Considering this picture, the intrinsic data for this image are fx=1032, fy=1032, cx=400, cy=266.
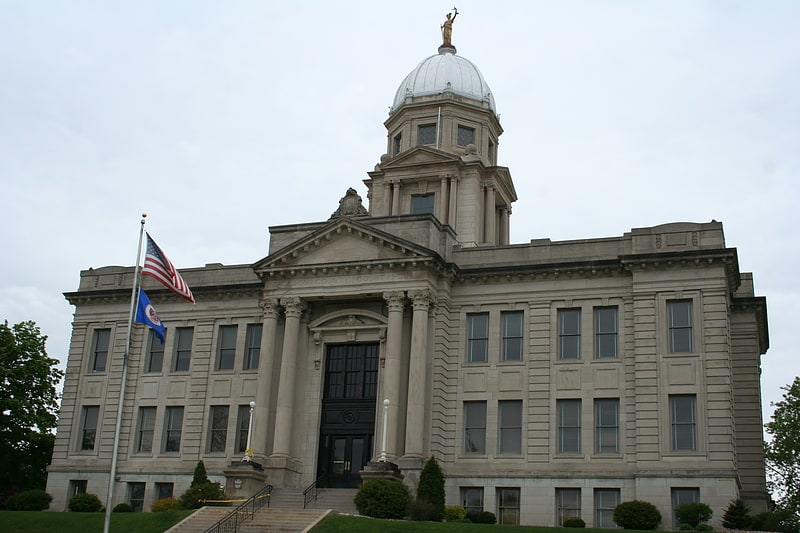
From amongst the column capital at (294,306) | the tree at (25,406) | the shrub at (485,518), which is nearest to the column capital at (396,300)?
the column capital at (294,306)

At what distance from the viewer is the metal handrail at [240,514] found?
3662 cm

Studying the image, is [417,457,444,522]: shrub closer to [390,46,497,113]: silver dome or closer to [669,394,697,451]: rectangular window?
[669,394,697,451]: rectangular window

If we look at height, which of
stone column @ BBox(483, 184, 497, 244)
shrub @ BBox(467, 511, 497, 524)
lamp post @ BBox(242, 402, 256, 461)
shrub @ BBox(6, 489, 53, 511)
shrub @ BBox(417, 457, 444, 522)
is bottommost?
shrub @ BBox(6, 489, 53, 511)

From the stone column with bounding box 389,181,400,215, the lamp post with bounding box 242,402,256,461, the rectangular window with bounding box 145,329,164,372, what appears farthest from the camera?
the stone column with bounding box 389,181,400,215

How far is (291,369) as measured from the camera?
4619cm

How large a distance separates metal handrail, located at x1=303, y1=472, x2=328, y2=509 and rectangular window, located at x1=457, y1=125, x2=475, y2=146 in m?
22.0

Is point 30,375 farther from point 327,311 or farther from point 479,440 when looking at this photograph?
point 479,440

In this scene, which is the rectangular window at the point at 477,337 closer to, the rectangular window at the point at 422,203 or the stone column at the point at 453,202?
the stone column at the point at 453,202

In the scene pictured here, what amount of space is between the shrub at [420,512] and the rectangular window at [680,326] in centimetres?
1200

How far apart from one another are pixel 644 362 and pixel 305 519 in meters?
15.4

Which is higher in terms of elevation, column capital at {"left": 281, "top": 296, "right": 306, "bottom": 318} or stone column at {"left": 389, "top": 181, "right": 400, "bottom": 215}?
stone column at {"left": 389, "top": 181, "right": 400, "bottom": 215}

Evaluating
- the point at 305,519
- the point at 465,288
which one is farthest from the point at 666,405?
the point at 305,519

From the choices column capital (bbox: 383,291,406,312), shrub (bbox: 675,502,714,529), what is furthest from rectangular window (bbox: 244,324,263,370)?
shrub (bbox: 675,502,714,529)

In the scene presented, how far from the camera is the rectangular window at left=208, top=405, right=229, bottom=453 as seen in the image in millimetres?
48625
